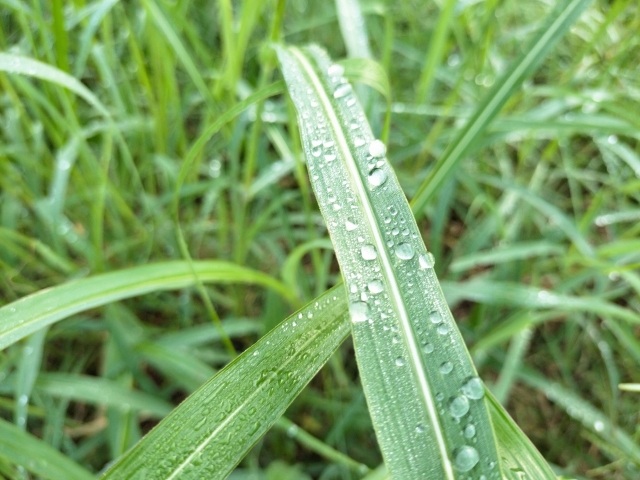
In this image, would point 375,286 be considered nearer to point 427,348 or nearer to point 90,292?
point 427,348

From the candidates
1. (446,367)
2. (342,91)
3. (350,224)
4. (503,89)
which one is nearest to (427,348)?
(446,367)

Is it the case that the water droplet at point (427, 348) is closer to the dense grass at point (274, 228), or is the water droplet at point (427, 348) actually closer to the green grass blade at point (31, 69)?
the dense grass at point (274, 228)

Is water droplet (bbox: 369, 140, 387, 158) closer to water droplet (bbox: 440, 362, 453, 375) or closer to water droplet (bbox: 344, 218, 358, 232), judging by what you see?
water droplet (bbox: 344, 218, 358, 232)

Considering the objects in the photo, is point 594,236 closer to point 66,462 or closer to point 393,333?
point 393,333

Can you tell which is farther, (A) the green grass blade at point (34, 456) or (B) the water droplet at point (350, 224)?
(A) the green grass blade at point (34, 456)

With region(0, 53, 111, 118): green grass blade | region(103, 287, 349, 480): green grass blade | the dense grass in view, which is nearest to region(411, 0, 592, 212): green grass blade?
the dense grass

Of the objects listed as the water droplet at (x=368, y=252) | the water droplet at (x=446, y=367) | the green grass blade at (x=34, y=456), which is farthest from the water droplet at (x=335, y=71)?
the green grass blade at (x=34, y=456)

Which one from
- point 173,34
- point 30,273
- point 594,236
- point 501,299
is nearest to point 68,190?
point 30,273
